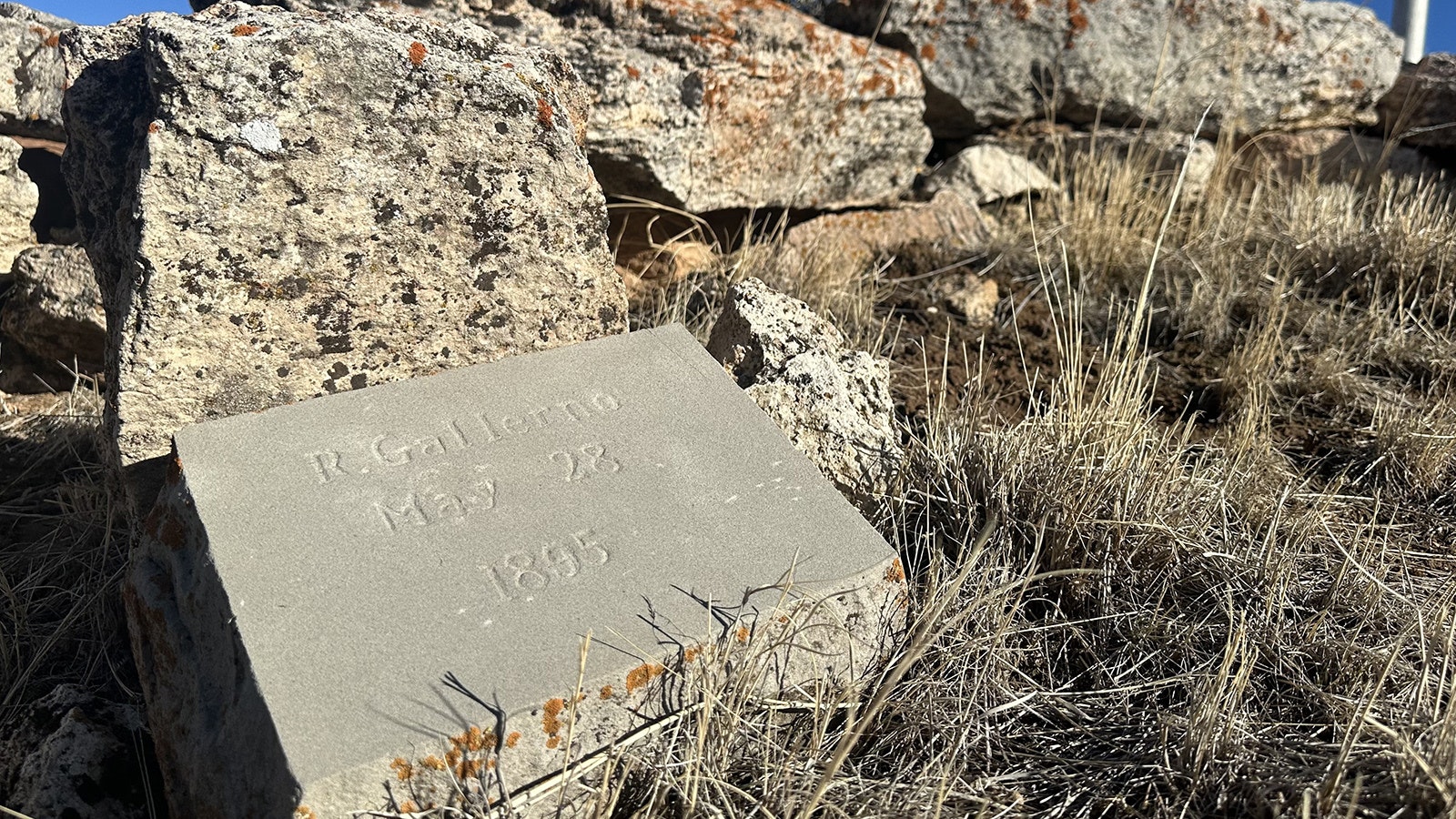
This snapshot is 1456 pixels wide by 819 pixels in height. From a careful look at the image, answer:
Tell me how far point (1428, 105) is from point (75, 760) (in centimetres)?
593

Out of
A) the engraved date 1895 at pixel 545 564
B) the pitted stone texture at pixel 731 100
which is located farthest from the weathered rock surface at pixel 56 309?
the engraved date 1895 at pixel 545 564

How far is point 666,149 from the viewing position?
3.54 m

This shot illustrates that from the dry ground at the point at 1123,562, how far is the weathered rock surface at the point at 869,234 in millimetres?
83

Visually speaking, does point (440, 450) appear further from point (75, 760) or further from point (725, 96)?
point (725, 96)

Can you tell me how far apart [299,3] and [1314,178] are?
3.82 meters

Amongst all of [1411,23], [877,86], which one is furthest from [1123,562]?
[1411,23]

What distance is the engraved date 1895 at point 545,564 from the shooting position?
1.85 metres

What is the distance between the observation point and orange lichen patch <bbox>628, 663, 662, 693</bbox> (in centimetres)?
172

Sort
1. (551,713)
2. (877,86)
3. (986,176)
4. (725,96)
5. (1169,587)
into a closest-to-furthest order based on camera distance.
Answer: (551,713) → (1169,587) → (725,96) → (877,86) → (986,176)

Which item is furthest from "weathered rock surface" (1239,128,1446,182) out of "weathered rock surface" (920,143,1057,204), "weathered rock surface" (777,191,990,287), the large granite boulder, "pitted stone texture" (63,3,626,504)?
"pitted stone texture" (63,3,626,504)

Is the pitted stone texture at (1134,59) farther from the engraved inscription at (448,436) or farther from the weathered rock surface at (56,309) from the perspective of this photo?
the weathered rock surface at (56,309)

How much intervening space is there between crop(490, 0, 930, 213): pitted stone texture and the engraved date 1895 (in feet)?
6.04

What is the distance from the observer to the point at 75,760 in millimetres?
1927

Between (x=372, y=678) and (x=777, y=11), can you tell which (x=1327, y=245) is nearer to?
(x=777, y=11)
